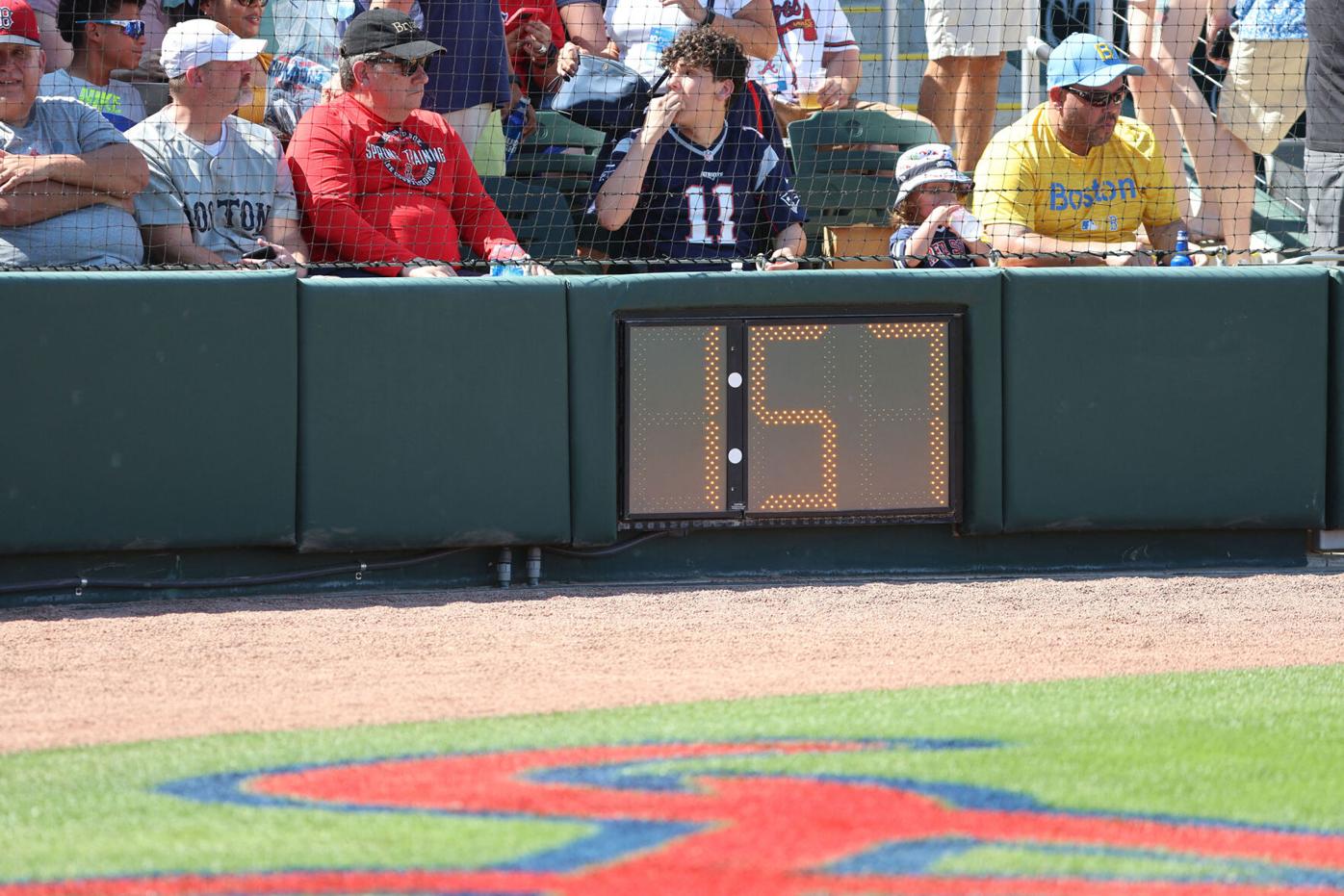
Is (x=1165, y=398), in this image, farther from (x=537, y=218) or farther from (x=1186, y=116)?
(x=537, y=218)

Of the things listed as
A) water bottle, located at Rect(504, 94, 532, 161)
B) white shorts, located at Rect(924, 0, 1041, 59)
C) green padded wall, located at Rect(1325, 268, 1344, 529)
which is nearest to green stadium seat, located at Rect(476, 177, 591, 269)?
water bottle, located at Rect(504, 94, 532, 161)

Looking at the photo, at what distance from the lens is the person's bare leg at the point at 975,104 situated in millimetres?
10188

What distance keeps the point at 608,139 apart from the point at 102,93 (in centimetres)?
225

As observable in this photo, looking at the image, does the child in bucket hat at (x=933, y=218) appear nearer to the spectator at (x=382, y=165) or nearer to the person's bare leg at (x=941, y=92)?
the spectator at (x=382, y=165)

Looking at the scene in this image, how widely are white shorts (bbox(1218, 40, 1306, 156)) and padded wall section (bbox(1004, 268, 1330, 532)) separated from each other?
2505mm

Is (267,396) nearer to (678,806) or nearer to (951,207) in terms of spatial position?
(951,207)

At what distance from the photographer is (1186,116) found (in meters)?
9.74

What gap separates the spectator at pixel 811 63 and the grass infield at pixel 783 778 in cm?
575

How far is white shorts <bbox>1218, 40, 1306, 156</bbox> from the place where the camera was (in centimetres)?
984

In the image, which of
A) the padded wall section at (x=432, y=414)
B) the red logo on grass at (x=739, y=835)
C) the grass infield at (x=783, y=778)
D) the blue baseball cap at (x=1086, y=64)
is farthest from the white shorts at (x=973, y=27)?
the red logo on grass at (x=739, y=835)

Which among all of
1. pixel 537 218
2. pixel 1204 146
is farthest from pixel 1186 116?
pixel 537 218

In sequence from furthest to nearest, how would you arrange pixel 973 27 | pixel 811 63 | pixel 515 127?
pixel 811 63, pixel 973 27, pixel 515 127

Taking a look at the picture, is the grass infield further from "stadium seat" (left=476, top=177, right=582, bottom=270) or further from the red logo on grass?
"stadium seat" (left=476, top=177, right=582, bottom=270)

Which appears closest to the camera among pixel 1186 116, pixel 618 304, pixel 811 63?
pixel 618 304
